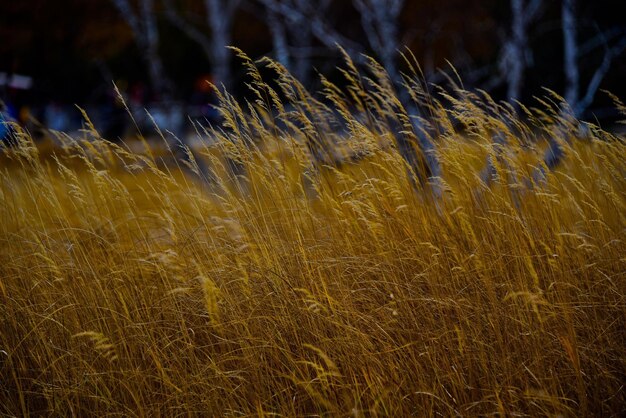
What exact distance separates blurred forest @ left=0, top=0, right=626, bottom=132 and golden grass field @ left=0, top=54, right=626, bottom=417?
0.77 meters

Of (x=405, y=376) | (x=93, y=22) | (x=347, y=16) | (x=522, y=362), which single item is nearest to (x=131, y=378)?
(x=405, y=376)

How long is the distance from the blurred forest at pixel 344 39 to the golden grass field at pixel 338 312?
77 cm

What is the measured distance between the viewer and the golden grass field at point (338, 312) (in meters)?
2.42

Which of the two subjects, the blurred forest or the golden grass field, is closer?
the golden grass field

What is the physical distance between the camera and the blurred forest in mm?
6543

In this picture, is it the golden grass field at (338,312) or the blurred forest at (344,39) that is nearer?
the golden grass field at (338,312)

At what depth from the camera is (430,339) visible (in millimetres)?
2436

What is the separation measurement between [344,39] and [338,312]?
493 centimetres

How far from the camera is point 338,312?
8.34 feet

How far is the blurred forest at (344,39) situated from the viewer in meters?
6.54

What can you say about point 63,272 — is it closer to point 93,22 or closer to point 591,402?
point 591,402

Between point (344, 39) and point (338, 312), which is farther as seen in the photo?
point (344, 39)

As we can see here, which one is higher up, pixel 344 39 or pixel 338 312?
pixel 344 39

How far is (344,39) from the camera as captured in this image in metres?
7.05
